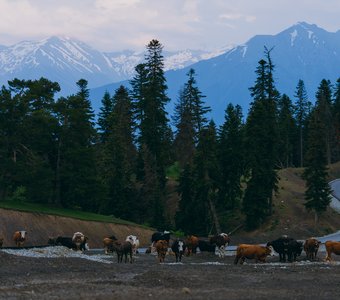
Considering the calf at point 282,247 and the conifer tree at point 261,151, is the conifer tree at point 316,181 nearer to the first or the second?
the conifer tree at point 261,151

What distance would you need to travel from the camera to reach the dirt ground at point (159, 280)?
23.6 metres

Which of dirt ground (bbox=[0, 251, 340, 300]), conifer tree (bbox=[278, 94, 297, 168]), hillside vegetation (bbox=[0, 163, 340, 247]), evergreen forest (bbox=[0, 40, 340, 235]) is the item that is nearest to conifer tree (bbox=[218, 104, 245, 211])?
evergreen forest (bbox=[0, 40, 340, 235])

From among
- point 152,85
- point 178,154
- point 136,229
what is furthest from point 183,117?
point 136,229

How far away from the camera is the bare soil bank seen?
5378cm

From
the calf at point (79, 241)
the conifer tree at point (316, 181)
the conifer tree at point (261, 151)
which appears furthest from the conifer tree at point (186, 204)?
the calf at point (79, 241)

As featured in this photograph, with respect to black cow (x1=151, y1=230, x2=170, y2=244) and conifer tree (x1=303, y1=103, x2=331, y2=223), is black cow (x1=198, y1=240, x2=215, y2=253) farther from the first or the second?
conifer tree (x1=303, y1=103, x2=331, y2=223)

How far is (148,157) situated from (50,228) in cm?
2925

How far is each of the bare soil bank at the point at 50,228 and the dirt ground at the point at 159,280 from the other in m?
17.3

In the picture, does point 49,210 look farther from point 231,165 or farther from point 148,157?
point 231,165

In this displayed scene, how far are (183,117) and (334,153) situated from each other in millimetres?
41720

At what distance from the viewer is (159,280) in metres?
27.8

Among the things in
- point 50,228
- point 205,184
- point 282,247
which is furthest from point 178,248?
point 205,184

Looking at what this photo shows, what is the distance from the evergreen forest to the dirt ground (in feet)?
98.7

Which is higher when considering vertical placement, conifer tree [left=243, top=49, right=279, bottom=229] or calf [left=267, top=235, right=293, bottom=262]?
conifer tree [left=243, top=49, right=279, bottom=229]
